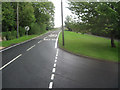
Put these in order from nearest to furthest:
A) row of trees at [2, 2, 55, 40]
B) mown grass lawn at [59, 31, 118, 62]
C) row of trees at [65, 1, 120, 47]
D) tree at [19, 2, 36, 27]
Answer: mown grass lawn at [59, 31, 118, 62] < row of trees at [65, 1, 120, 47] < row of trees at [2, 2, 55, 40] < tree at [19, 2, 36, 27]

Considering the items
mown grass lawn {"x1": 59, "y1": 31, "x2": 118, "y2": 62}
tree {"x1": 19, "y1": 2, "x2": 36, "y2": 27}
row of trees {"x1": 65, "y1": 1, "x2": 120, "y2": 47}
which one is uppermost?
tree {"x1": 19, "y1": 2, "x2": 36, "y2": 27}

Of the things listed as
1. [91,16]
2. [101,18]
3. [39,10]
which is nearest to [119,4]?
[101,18]

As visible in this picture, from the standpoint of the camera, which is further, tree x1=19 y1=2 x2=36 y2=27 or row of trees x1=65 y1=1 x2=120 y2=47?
tree x1=19 y1=2 x2=36 y2=27

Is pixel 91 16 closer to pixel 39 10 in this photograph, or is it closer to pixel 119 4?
pixel 119 4

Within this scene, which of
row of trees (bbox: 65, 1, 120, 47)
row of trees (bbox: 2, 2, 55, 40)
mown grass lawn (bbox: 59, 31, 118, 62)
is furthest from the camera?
row of trees (bbox: 2, 2, 55, 40)

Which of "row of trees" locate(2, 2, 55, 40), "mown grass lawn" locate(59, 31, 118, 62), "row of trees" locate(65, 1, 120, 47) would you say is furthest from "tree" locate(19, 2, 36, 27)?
"row of trees" locate(65, 1, 120, 47)

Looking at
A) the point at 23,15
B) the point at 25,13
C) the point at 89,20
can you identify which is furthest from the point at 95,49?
the point at 23,15

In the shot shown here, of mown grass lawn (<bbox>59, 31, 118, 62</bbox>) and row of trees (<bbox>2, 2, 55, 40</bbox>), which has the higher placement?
row of trees (<bbox>2, 2, 55, 40</bbox>)

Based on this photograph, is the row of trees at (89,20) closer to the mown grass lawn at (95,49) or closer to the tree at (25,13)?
the mown grass lawn at (95,49)

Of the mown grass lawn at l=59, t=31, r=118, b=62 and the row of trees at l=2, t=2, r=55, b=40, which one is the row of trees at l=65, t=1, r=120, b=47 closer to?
the mown grass lawn at l=59, t=31, r=118, b=62

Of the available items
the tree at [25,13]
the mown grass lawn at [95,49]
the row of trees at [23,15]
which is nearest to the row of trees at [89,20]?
the mown grass lawn at [95,49]

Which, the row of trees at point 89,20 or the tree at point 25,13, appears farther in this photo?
the tree at point 25,13

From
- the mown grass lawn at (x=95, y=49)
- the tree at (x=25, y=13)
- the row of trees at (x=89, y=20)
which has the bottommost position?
the mown grass lawn at (x=95, y=49)

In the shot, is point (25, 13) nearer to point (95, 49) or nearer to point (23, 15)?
point (23, 15)
